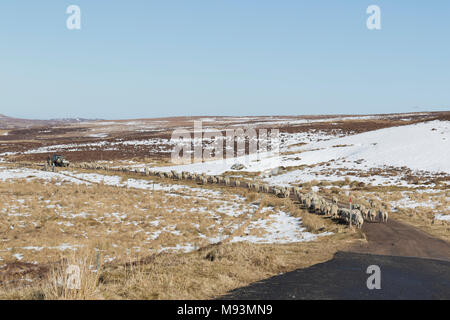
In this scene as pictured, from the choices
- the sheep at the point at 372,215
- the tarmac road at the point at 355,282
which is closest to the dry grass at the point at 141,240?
the tarmac road at the point at 355,282

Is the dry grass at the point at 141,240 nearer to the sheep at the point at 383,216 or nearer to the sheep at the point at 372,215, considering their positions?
the sheep at the point at 372,215

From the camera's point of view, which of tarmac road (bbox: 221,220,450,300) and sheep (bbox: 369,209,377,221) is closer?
tarmac road (bbox: 221,220,450,300)

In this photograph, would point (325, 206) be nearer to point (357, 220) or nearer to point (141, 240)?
point (357, 220)

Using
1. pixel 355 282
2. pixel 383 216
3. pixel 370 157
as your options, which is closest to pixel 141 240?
pixel 355 282

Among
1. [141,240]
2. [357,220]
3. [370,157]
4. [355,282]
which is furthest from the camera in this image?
[370,157]

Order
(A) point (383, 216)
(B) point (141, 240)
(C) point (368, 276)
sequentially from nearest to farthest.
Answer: (C) point (368, 276), (B) point (141, 240), (A) point (383, 216)

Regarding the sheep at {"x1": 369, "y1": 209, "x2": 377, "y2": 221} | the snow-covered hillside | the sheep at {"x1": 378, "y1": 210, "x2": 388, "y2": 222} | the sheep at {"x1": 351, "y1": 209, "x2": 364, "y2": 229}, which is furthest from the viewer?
the snow-covered hillside

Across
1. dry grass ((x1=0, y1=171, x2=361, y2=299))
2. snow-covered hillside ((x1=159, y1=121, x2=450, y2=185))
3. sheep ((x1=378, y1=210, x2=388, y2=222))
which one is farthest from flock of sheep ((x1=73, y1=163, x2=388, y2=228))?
snow-covered hillside ((x1=159, y1=121, x2=450, y2=185))

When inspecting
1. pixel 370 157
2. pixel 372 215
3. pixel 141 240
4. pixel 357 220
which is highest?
pixel 370 157

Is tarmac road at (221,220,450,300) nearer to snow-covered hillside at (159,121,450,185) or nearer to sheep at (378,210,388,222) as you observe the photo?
sheep at (378,210,388,222)

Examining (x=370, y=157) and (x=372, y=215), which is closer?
(x=372, y=215)

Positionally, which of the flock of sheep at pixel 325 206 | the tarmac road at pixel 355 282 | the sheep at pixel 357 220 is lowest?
the flock of sheep at pixel 325 206

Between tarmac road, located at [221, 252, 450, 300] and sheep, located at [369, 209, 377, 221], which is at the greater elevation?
tarmac road, located at [221, 252, 450, 300]

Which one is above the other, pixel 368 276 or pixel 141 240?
pixel 368 276
